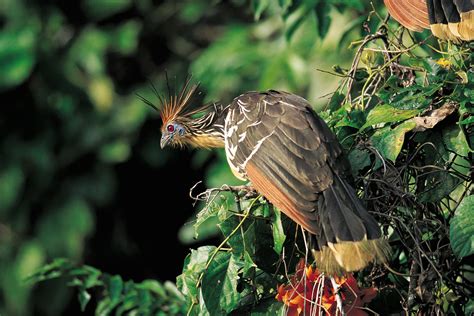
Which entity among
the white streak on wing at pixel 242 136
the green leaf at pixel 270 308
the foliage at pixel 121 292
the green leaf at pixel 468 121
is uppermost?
the white streak on wing at pixel 242 136

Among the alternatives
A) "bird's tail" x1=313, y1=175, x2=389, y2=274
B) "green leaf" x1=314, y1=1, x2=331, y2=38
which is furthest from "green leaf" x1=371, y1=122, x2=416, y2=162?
"green leaf" x1=314, y1=1, x2=331, y2=38

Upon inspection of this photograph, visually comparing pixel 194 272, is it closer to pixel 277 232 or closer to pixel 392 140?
pixel 277 232

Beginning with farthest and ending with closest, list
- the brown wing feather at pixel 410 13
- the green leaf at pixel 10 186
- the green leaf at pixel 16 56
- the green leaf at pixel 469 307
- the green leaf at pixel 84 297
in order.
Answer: the green leaf at pixel 10 186
the green leaf at pixel 16 56
the green leaf at pixel 84 297
the brown wing feather at pixel 410 13
the green leaf at pixel 469 307

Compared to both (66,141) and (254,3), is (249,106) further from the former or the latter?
(66,141)

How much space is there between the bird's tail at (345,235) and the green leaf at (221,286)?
0.76ft

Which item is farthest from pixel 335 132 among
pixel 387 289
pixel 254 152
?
pixel 387 289

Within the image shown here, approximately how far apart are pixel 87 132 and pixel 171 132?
2937 millimetres

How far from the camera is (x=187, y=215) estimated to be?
641 centimetres

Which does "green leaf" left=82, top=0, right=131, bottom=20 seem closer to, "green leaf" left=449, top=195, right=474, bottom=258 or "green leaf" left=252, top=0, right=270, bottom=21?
"green leaf" left=252, top=0, right=270, bottom=21

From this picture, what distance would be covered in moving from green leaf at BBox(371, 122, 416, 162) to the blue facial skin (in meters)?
0.85

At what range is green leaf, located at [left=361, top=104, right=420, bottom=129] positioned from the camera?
2.41 metres

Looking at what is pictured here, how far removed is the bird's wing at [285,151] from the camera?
2.38 meters

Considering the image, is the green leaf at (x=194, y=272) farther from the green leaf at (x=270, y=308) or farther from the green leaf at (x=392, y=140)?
the green leaf at (x=392, y=140)

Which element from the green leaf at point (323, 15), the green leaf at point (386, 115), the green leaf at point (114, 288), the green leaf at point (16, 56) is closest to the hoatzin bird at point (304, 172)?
the green leaf at point (386, 115)
